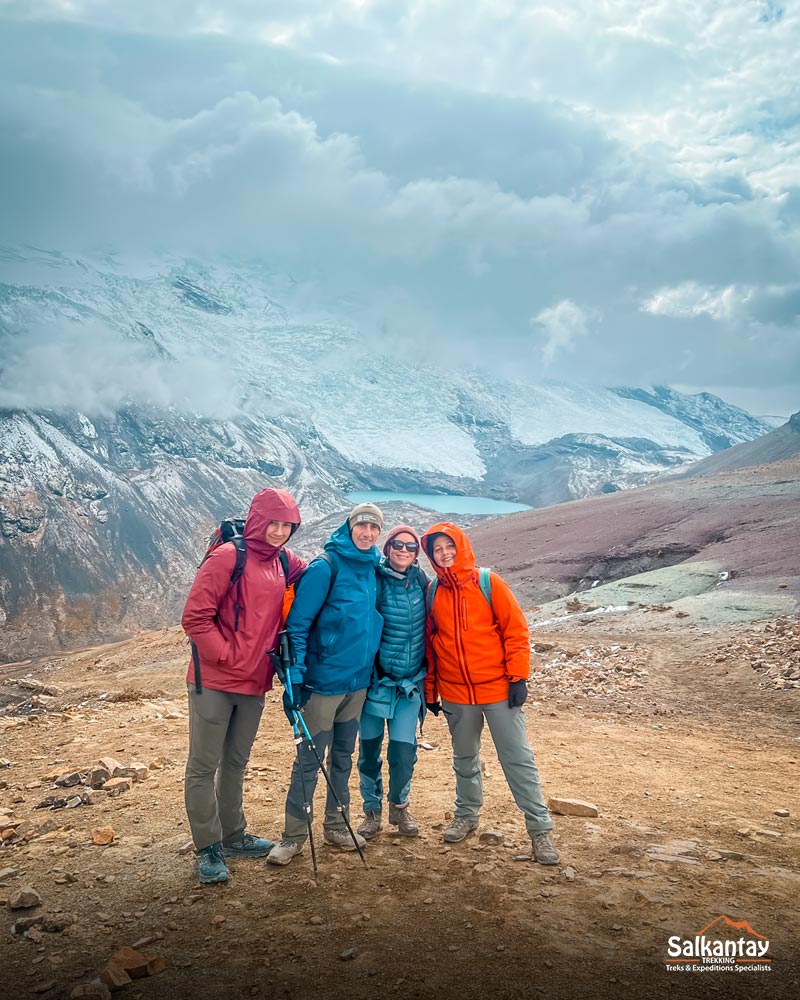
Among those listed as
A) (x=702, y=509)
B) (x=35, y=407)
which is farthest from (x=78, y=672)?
(x=35, y=407)

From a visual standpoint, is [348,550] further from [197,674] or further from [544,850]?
[544,850]

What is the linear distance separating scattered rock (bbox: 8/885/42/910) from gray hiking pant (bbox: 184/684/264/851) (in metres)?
1.01

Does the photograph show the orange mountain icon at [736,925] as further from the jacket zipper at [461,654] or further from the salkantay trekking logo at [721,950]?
the jacket zipper at [461,654]

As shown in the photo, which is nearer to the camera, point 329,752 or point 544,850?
point 544,850

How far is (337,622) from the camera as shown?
203 inches

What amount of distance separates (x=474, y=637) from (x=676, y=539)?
2752cm

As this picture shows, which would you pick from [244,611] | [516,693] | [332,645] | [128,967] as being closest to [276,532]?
[244,611]

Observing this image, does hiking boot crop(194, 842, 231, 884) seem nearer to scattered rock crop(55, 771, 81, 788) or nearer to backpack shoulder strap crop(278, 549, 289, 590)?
backpack shoulder strap crop(278, 549, 289, 590)

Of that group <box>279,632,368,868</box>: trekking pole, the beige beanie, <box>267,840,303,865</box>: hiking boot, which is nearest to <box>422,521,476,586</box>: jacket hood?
the beige beanie

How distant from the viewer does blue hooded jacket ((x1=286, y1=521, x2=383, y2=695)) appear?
5.09 meters

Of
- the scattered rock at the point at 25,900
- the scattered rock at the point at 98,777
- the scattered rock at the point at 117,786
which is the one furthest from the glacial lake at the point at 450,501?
the scattered rock at the point at 25,900

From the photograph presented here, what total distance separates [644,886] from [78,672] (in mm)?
22107

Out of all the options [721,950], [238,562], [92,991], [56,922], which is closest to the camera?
[92,991]

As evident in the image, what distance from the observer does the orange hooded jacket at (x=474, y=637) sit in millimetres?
5293
